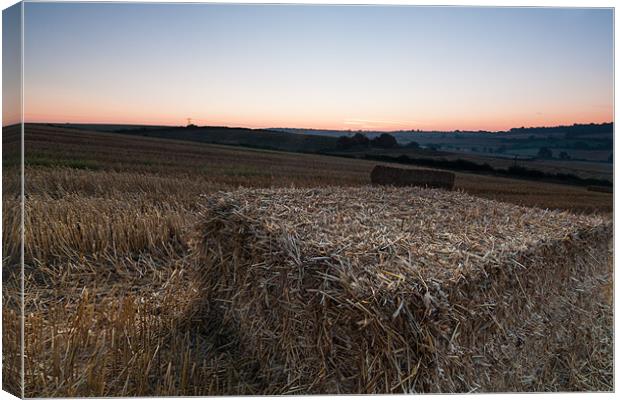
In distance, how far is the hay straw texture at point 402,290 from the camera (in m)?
2.53

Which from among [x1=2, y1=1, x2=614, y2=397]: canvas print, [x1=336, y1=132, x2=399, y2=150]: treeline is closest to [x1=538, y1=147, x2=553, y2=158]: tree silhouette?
[x1=2, y1=1, x2=614, y2=397]: canvas print

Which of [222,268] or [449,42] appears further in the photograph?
[449,42]

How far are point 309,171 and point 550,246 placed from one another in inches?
91.6

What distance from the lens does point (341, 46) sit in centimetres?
416

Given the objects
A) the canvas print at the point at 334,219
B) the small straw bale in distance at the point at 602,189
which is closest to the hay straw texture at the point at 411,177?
the canvas print at the point at 334,219

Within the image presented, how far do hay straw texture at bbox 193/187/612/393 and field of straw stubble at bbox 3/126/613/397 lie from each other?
21mm

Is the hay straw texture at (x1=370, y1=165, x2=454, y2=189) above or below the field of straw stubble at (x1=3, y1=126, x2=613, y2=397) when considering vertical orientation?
Result: above

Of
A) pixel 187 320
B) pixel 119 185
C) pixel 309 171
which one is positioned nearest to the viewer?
pixel 187 320

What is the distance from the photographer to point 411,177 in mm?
5066

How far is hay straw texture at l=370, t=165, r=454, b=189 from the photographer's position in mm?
4902

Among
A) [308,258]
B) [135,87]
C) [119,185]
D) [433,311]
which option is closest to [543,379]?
[433,311]

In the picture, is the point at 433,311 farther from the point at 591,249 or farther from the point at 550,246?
the point at 591,249

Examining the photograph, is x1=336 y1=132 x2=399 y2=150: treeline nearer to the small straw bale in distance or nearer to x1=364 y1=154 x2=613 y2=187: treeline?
x1=364 y1=154 x2=613 y2=187: treeline

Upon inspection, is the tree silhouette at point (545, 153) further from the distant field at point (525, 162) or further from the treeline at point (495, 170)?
the treeline at point (495, 170)
